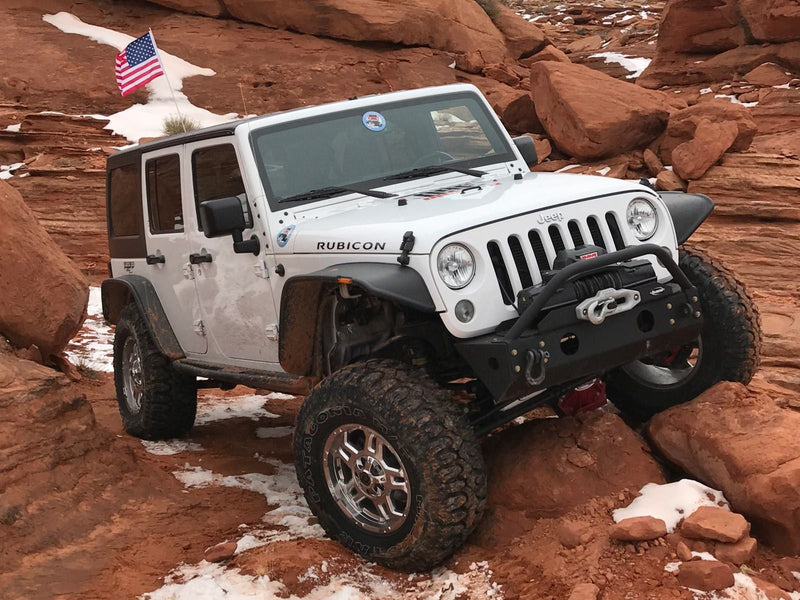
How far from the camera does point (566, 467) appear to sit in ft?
14.7

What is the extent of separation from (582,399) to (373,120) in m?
1.95

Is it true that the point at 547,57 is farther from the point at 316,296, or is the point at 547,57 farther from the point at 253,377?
the point at 316,296

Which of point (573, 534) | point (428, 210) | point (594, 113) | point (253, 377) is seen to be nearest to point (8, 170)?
Result: point (594, 113)

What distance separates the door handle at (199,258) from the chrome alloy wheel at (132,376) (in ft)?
3.85

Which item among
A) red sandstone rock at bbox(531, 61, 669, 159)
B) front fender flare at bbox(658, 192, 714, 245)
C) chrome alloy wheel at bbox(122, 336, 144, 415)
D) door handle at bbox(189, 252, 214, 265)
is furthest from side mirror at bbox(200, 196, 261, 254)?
red sandstone rock at bbox(531, 61, 669, 159)

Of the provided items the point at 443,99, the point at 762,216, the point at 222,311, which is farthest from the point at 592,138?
the point at 222,311

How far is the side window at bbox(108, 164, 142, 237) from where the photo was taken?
21.6 feet

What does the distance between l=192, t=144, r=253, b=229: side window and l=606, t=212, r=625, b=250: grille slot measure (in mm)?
1881

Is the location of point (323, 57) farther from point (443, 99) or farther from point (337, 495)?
point (337, 495)

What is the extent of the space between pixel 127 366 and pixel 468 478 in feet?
12.5

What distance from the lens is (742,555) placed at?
372 cm

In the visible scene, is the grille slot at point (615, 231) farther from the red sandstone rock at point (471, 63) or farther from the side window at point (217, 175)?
the red sandstone rock at point (471, 63)

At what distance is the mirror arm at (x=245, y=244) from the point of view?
5043 mm

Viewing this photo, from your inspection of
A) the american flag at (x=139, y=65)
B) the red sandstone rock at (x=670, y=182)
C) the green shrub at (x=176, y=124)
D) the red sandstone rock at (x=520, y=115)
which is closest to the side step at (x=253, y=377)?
the american flag at (x=139, y=65)
